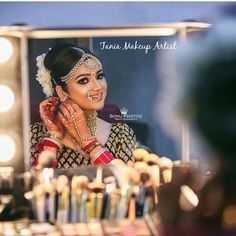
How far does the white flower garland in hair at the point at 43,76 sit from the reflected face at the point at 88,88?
8 centimetres

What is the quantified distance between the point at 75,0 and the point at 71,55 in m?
0.23

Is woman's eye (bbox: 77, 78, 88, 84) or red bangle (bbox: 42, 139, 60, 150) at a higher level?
woman's eye (bbox: 77, 78, 88, 84)

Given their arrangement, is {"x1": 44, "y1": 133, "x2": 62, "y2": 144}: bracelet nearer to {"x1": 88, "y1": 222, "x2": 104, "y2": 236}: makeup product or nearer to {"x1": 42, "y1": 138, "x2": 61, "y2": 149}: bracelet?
{"x1": 42, "y1": 138, "x2": 61, "y2": 149}: bracelet

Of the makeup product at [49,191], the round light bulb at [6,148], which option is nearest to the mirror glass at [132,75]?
the round light bulb at [6,148]

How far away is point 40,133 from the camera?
6.66ft

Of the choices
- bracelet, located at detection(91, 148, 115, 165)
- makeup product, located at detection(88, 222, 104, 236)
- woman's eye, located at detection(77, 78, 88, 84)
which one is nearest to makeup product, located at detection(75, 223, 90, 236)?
makeup product, located at detection(88, 222, 104, 236)

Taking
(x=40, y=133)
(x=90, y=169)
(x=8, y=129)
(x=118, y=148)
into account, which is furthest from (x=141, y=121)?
(x=8, y=129)

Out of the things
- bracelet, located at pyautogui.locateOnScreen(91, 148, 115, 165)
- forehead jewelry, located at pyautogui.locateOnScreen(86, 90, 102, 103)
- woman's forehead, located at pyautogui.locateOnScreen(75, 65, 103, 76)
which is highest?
woman's forehead, located at pyautogui.locateOnScreen(75, 65, 103, 76)

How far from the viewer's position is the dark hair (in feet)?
6.57

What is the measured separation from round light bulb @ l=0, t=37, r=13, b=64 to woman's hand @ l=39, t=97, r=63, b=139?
0.24 metres

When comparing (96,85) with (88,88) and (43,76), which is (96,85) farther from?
(43,76)

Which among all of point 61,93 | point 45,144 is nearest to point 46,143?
point 45,144

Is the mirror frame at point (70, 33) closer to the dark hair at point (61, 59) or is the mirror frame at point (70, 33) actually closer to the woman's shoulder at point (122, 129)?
the dark hair at point (61, 59)

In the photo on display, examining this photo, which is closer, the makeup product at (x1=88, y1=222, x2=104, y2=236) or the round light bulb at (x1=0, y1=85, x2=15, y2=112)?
the round light bulb at (x1=0, y1=85, x2=15, y2=112)
